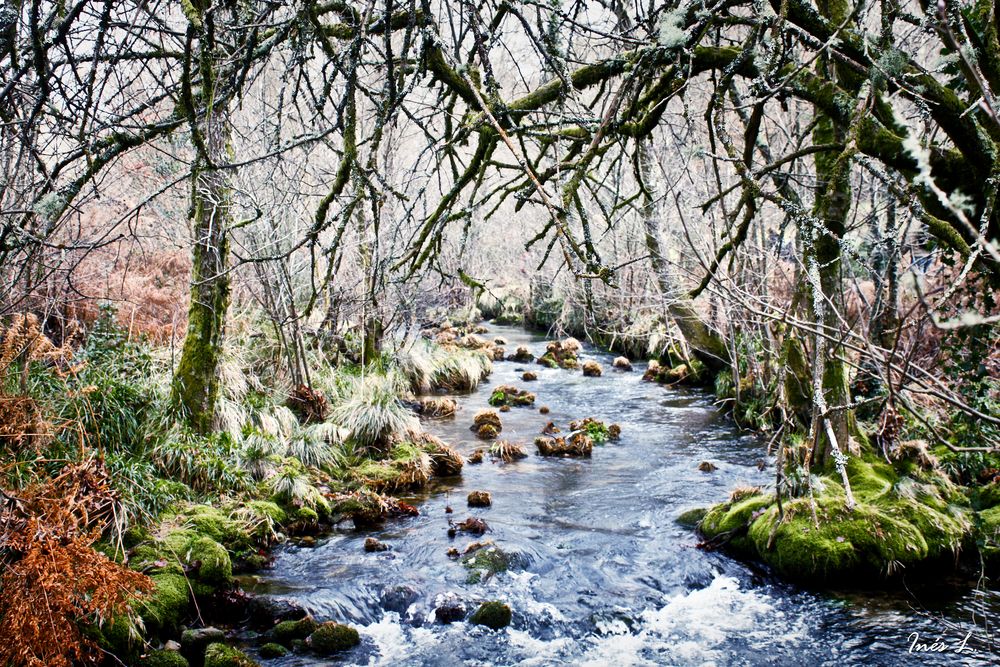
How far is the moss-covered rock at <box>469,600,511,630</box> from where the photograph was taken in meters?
5.38

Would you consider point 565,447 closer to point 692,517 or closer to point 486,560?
point 692,517

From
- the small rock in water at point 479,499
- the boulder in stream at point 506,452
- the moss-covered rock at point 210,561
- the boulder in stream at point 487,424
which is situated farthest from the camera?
the boulder in stream at point 487,424

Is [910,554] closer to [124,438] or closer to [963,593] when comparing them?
[963,593]

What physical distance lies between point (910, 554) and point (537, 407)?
715cm

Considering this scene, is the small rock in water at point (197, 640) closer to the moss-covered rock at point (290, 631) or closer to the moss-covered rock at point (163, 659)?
the moss-covered rock at point (163, 659)

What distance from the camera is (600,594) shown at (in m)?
5.87

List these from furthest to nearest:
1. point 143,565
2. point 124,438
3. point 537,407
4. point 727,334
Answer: point 537,407 → point 727,334 → point 124,438 → point 143,565

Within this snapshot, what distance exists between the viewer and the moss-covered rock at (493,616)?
5375 mm

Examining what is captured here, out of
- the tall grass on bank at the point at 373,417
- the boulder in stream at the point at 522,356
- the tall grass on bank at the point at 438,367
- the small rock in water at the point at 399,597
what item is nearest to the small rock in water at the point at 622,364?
the boulder in stream at the point at 522,356

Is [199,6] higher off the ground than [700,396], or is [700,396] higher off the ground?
[199,6]

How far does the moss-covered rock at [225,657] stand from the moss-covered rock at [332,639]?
49cm

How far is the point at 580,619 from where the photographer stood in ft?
18.1

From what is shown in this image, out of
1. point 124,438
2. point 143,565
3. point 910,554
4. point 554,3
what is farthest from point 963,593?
point 124,438

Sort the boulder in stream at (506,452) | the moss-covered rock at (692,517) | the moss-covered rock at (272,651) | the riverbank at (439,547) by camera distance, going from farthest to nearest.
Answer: the boulder in stream at (506,452) < the moss-covered rock at (692,517) < the riverbank at (439,547) < the moss-covered rock at (272,651)
